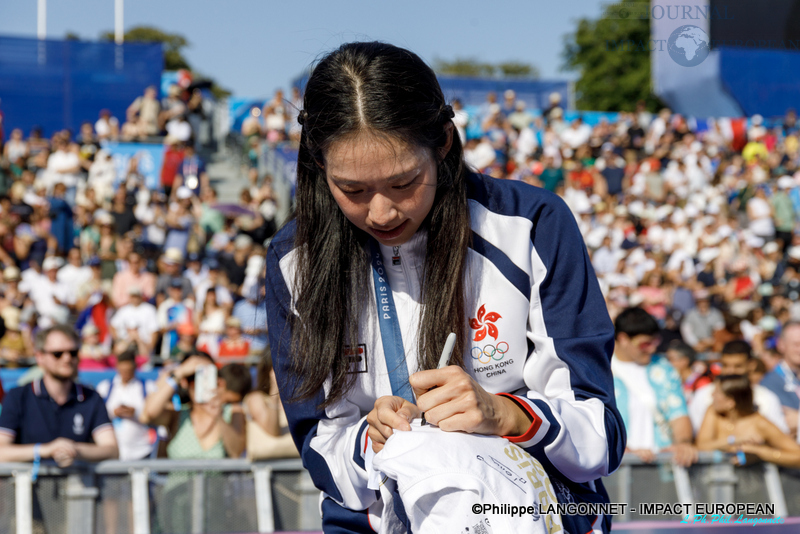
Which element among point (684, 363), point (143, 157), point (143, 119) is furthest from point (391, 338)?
point (143, 119)

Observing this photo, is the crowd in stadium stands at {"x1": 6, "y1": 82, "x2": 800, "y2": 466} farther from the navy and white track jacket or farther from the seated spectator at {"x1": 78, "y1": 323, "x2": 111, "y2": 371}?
the navy and white track jacket

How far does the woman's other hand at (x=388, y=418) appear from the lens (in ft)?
4.48

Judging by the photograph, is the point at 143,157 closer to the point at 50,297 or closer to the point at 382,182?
the point at 50,297

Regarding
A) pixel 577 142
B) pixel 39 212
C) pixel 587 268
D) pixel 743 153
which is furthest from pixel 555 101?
pixel 587 268

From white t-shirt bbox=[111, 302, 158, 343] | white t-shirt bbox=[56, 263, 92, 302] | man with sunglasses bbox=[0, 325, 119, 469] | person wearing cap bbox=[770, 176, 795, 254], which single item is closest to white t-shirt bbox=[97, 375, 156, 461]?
man with sunglasses bbox=[0, 325, 119, 469]

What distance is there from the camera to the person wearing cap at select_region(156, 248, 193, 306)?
878cm

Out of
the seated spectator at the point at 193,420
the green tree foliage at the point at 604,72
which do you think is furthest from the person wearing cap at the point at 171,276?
the green tree foliage at the point at 604,72

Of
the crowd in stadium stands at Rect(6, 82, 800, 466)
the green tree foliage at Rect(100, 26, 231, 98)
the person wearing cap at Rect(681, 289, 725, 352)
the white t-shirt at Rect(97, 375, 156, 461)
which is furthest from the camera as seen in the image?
the green tree foliage at Rect(100, 26, 231, 98)

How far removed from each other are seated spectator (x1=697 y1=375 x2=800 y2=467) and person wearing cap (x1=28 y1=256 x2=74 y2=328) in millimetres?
6771

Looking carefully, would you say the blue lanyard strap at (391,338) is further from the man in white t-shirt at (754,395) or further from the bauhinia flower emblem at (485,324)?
the man in white t-shirt at (754,395)

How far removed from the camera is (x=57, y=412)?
423 centimetres

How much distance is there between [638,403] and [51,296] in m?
6.89

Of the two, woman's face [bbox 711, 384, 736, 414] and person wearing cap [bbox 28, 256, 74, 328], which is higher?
person wearing cap [bbox 28, 256, 74, 328]

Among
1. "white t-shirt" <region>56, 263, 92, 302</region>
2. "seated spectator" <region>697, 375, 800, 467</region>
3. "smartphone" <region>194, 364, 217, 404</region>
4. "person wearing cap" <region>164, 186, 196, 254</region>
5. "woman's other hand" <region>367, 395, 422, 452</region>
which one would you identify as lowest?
"seated spectator" <region>697, 375, 800, 467</region>
